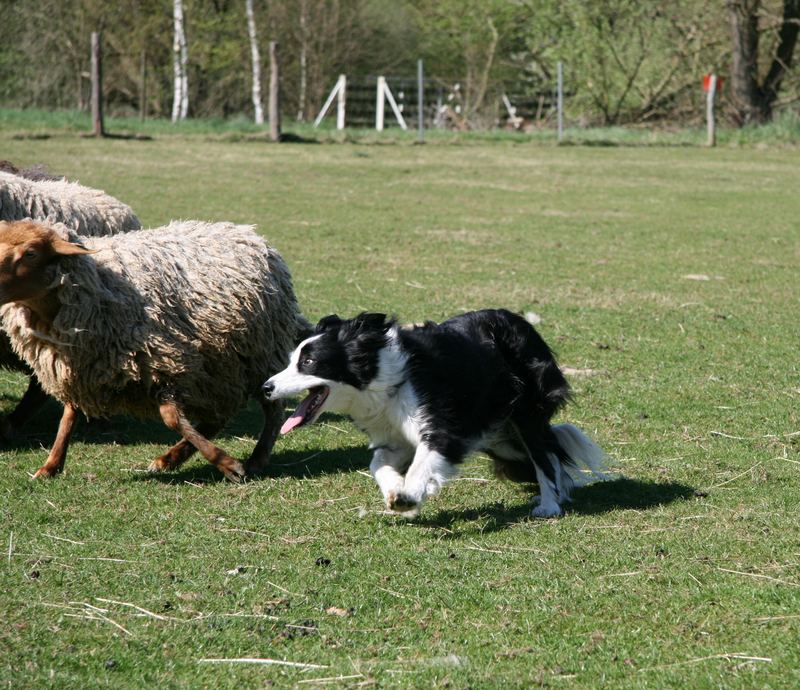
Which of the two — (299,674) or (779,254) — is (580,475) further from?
(779,254)

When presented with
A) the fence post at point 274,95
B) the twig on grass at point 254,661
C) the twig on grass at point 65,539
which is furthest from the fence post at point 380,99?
the twig on grass at point 254,661

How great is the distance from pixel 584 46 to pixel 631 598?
1355 inches

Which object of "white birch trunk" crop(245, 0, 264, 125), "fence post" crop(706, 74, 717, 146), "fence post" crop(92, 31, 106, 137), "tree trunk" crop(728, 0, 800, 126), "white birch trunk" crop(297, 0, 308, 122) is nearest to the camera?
"fence post" crop(92, 31, 106, 137)

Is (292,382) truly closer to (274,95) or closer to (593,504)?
(593,504)

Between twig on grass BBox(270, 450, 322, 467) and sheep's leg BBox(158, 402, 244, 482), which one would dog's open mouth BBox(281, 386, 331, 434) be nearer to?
sheep's leg BBox(158, 402, 244, 482)

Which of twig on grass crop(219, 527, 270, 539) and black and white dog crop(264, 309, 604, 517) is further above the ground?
black and white dog crop(264, 309, 604, 517)

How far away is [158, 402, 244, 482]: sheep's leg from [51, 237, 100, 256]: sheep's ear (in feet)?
3.05

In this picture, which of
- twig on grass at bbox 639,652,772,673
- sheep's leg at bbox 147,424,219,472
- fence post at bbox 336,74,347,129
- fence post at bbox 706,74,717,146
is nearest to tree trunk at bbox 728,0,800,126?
fence post at bbox 706,74,717,146

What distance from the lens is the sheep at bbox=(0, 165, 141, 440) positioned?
7119 millimetres

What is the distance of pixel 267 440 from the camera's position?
20.9 ft

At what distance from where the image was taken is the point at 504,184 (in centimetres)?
2162

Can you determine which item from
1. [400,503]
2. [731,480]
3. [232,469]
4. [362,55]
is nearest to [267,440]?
[232,469]

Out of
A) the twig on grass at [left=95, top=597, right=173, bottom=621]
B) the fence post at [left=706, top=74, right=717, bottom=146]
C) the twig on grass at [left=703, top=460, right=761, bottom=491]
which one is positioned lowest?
the twig on grass at [left=95, top=597, right=173, bottom=621]

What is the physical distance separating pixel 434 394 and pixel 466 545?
755 mm
